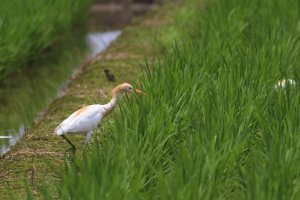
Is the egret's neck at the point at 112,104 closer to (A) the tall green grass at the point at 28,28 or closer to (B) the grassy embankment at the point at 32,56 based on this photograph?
(B) the grassy embankment at the point at 32,56

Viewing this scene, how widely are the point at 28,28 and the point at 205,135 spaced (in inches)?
158

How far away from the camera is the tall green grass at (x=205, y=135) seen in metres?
3.49

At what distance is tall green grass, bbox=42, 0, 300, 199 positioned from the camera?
11.5ft

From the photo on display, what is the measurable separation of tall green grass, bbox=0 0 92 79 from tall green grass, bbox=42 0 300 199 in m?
1.62

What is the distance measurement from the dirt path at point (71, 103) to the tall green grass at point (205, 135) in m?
0.34

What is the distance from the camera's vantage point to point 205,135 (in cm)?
401

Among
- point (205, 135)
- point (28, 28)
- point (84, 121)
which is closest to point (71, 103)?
point (28, 28)

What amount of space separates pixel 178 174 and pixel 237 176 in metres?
0.45

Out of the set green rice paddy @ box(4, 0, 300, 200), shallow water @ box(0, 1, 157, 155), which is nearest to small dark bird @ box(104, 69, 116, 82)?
shallow water @ box(0, 1, 157, 155)

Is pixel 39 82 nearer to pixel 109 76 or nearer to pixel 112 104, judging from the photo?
pixel 109 76

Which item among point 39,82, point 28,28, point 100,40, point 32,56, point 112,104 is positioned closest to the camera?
point 112,104

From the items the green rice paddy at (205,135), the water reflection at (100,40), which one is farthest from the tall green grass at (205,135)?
the water reflection at (100,40)

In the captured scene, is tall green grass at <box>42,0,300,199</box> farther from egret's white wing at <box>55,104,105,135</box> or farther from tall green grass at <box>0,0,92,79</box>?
tall green grass at <box>0,0,92,79</box>

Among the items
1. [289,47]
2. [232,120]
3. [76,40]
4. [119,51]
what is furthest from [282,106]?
Result: [76,40]
